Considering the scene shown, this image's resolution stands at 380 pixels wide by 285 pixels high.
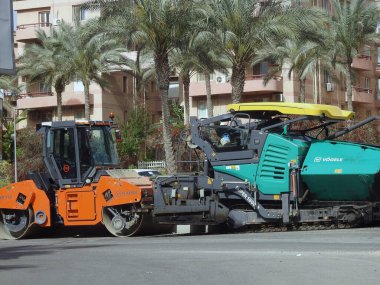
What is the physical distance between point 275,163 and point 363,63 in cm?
4496

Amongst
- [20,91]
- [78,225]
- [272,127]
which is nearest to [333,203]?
[272,127]

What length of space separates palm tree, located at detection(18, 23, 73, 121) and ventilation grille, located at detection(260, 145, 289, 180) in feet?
91.7

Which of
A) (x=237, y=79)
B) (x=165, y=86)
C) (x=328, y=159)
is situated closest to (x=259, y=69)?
(x=237, y=79)

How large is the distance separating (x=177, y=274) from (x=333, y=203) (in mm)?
7395

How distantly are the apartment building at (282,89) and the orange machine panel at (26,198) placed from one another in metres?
31.1

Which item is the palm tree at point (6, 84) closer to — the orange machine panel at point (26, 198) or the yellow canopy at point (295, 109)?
the orange machine panel at point (26, 198)

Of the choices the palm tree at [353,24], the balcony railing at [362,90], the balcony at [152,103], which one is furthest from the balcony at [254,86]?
the palm tree at [353,24]

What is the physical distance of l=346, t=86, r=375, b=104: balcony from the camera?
2270 inches

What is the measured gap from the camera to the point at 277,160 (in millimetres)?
17047

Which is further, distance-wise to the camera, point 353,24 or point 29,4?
point 29,4

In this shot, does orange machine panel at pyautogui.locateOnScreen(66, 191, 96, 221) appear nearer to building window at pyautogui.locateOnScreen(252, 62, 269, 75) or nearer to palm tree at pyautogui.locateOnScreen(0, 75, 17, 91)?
palm tree at pyautogui.locateOnScreen(0, 75, 17, 91)

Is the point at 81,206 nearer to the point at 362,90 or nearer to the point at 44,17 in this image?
the point at 44,17

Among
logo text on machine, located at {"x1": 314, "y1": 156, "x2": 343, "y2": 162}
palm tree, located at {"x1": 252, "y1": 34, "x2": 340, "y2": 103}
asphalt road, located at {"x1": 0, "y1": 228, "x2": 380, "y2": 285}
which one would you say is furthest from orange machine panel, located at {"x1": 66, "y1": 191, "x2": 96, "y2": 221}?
palm tree, located at {"x1": 252, "y1": 34, "x2": 340, "y2": 103}

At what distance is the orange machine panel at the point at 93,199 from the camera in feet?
57.8
